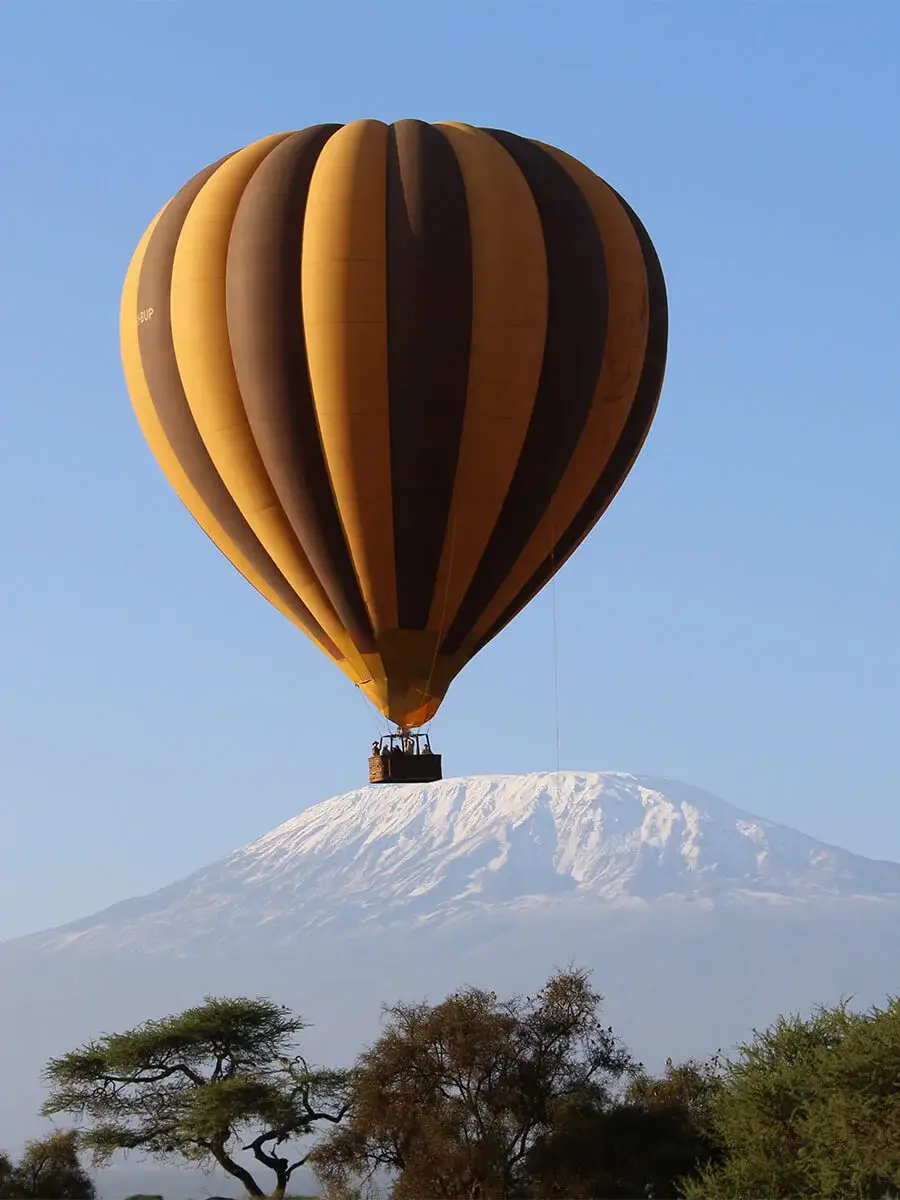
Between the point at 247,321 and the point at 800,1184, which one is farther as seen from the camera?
the point at 800,1184

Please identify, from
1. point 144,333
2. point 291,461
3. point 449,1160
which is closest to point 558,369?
point 291,461

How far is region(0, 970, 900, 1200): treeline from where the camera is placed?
51.3 metres

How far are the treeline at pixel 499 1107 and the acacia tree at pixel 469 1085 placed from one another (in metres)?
0.05

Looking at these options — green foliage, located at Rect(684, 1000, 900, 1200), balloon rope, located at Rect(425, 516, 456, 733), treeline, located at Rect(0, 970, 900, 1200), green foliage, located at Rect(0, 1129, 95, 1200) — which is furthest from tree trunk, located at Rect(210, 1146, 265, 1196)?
balloon rope, located at Rect(425, 516, 456, 733)

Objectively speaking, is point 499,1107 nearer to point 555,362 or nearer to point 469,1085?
point 469,1085

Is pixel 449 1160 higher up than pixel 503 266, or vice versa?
pixel 503 266

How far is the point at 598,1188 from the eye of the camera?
57.3 m

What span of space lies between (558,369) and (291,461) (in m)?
5.27

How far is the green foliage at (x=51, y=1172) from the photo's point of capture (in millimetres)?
73125

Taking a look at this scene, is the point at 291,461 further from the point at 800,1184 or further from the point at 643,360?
the point at 800,1184

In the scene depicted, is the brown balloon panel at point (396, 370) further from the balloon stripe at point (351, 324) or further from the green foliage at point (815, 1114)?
the green foliage at point (815, 1114)

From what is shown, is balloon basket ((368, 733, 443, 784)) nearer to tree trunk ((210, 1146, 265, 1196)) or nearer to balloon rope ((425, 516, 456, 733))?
balloon rope ((425, 516, 456, 733))

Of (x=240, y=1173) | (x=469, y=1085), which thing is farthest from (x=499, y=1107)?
(x=240, y=1173)

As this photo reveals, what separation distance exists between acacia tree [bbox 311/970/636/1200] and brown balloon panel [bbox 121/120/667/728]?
18.2 m
